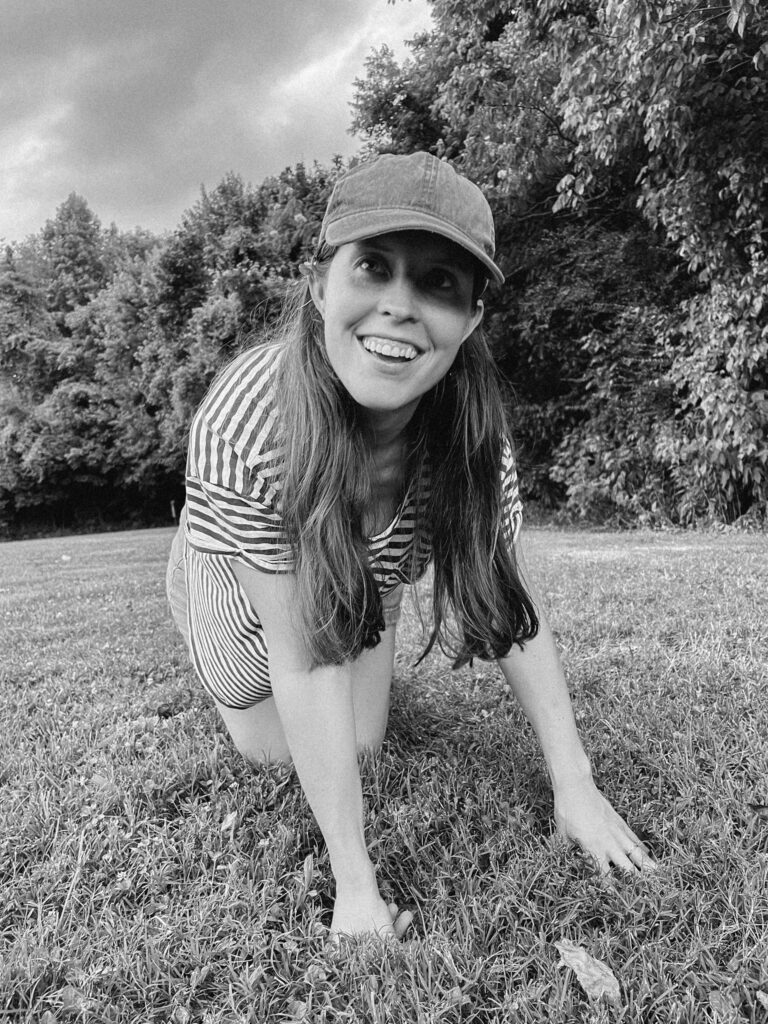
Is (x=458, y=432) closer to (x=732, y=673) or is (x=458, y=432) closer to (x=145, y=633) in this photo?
(x=732, y=673)

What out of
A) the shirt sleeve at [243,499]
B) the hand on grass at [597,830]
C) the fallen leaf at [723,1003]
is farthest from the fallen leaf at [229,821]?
the fallen leaf at [723,1003]

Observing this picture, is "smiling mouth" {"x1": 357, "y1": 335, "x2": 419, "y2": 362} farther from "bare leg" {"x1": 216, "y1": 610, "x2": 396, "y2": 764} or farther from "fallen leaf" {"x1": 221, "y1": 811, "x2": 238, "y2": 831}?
"fallen leaf" {"x1": 221, "y1": 811, "x2": 238, "y2": 831}

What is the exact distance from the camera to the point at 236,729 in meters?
2.28

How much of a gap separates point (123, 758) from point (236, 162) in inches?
1027

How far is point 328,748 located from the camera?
1536 mm

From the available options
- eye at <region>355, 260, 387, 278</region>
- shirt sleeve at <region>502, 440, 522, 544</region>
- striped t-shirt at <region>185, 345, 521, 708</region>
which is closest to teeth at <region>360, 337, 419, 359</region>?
eye at <region>355, 260, 387, 278</region>

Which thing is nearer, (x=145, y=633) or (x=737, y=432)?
(x=145, y=633)

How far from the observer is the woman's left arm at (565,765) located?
5.25 feet

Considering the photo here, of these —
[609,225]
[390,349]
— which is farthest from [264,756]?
[609,225]

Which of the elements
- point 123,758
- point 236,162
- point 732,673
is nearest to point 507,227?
point 732,673

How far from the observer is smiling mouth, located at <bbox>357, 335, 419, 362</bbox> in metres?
1.48

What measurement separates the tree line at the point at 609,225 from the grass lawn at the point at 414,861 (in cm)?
136

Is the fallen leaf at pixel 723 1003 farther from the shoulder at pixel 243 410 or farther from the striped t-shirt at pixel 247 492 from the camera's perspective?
the shoulder at pixel 243 410

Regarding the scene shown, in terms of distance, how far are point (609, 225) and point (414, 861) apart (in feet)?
39.7
